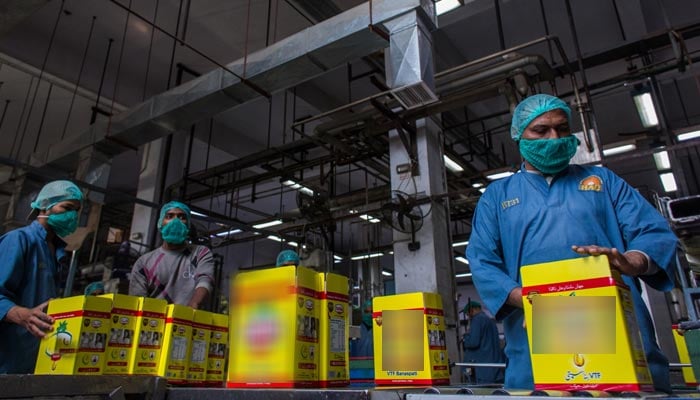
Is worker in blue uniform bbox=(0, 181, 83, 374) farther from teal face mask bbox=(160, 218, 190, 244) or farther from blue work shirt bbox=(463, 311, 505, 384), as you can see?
blue work shirt bbox=(463, 311, 505, 384)

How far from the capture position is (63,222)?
2.16 m

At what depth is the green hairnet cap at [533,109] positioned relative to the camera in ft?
5.13

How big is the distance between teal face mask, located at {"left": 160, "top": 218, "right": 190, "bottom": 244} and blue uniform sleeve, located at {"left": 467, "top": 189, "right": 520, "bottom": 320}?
171cm

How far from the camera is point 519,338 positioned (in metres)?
1.38

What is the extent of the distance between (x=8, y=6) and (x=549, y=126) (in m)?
4.14

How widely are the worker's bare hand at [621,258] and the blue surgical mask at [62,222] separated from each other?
220 cm

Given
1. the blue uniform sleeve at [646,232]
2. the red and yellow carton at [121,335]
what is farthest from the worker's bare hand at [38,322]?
the blue uniform sleeve at [646,232]

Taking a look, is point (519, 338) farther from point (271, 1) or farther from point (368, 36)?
point (271, 1)

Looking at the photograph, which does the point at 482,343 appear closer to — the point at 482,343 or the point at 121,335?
the point at 482,343

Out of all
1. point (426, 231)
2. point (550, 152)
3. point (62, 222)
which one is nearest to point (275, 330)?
point (550, 152)

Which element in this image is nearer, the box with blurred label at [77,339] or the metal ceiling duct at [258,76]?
the box with blurred label at [77,339]

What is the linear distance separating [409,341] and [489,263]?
0.37m

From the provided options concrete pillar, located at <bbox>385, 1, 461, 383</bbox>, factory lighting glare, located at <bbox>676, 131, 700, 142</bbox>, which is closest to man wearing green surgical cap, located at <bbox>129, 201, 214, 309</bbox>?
concrete pillar, located at <bbox>385, 1, 461, 383</bbox>

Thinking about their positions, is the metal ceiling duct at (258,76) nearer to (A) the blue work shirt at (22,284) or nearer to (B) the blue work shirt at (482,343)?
(A) the blue work shirt at (22,284)
